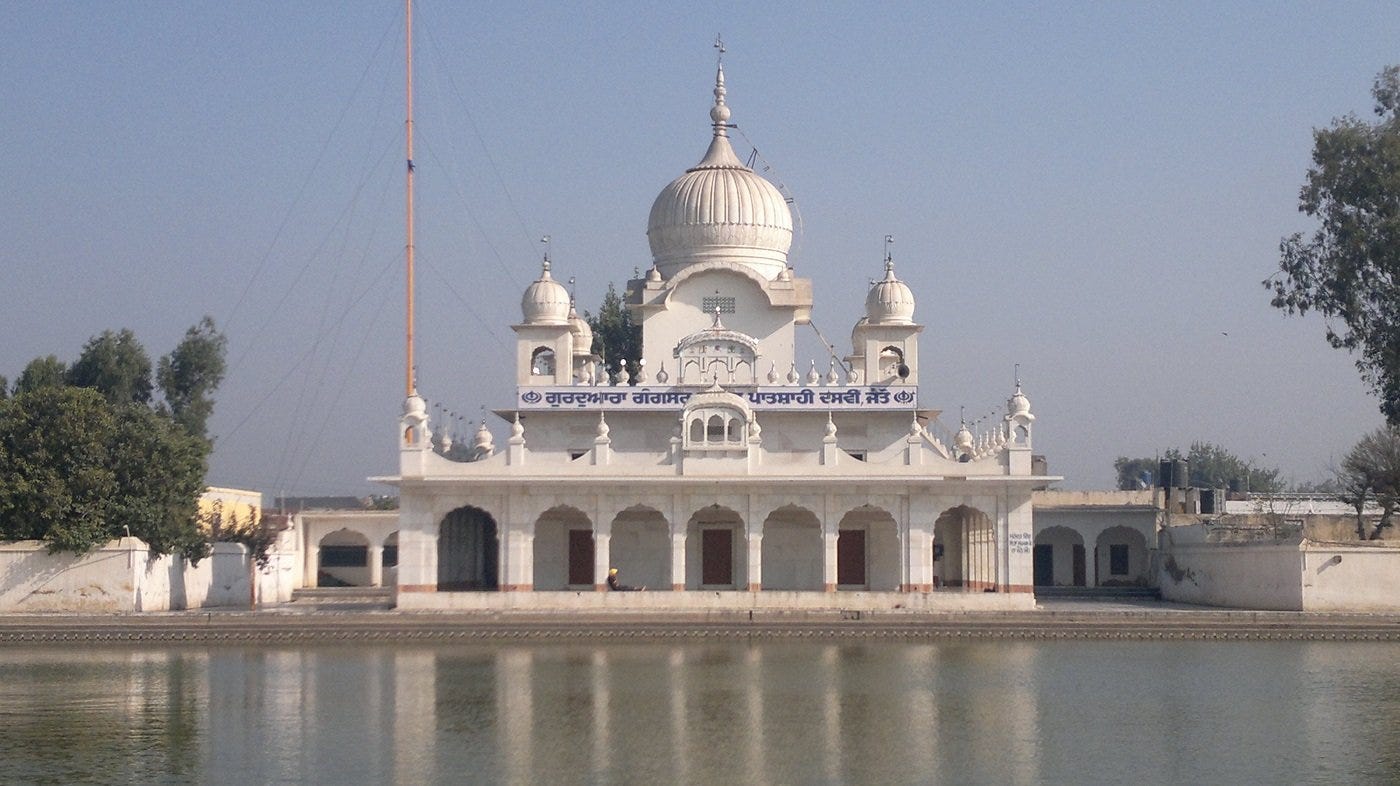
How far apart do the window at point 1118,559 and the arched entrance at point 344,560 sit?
1902 centimetres

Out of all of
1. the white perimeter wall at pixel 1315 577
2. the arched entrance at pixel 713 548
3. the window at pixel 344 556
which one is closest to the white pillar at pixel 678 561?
the arched entrance at pixel 713 548

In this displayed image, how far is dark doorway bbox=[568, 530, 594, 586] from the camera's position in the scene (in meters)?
34.4

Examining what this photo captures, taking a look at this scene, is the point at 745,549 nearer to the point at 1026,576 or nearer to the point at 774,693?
the point at 1026,576

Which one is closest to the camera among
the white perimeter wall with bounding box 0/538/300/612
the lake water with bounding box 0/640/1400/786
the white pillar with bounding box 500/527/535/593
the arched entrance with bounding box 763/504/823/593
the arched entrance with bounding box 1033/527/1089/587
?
the lake water with bounding box 0/640/1400/786

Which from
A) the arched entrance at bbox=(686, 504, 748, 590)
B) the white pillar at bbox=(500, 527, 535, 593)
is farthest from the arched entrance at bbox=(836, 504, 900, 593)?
the white pillar at bbox=(500, 527, 535, 593)

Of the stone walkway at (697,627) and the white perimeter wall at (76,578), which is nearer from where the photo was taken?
the stone walkway at (697,627)

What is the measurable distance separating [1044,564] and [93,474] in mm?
23739

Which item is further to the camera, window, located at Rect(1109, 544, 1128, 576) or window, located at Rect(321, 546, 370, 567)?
window, located at Rect(321, 546, 370, 567)

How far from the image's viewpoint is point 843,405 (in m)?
33.7

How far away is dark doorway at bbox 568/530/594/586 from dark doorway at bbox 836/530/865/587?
4.85 m

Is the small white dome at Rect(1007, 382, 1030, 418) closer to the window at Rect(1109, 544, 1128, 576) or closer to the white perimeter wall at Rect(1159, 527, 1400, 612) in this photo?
the white perimeter wall at Rect(1159, 527, 1400, 612)

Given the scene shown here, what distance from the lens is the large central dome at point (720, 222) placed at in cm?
3688

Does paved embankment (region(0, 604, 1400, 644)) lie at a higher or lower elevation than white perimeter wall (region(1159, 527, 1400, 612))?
lower

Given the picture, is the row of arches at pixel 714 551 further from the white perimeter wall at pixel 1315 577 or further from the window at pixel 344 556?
the window at pixel 344 556
